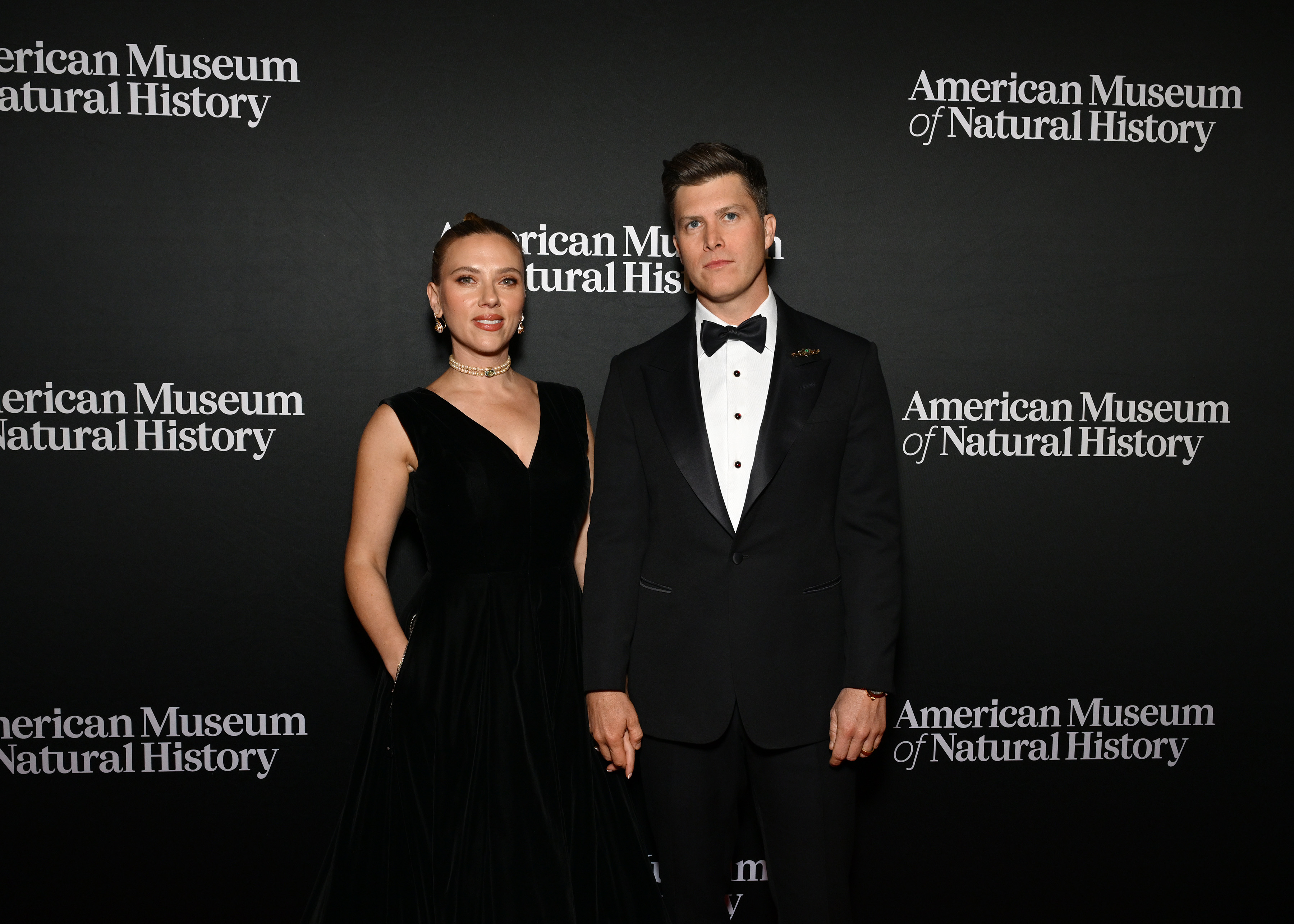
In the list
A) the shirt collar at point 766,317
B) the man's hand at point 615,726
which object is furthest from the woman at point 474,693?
the shirt collar at point 766,317

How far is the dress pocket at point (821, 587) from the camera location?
176cm

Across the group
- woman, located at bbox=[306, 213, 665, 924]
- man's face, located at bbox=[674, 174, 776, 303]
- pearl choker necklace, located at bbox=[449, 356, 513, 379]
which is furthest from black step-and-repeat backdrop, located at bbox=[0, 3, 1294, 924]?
man's face, located at bbox=[674, 174, 776, 303]

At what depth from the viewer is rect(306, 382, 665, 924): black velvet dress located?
1.89 metres

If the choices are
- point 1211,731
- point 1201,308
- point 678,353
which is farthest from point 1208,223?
point 678,353

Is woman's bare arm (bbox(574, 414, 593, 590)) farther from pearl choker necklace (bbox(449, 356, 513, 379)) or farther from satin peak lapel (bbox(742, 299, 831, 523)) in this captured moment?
satin peak lapel (bbox(742, 299, 831, 523))

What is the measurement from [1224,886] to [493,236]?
2769 millimetres

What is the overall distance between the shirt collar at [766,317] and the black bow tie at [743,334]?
20 millimetres

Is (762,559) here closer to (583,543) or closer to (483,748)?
(583,543)

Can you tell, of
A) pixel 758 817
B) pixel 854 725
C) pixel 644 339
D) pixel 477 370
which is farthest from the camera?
pixel 644 339

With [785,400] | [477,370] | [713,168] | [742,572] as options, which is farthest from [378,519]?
[713,168]

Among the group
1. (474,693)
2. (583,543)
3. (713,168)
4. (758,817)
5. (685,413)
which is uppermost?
(713,168)

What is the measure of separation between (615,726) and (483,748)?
1.05 feet

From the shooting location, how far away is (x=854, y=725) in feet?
5.70

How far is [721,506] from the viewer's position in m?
1.74
